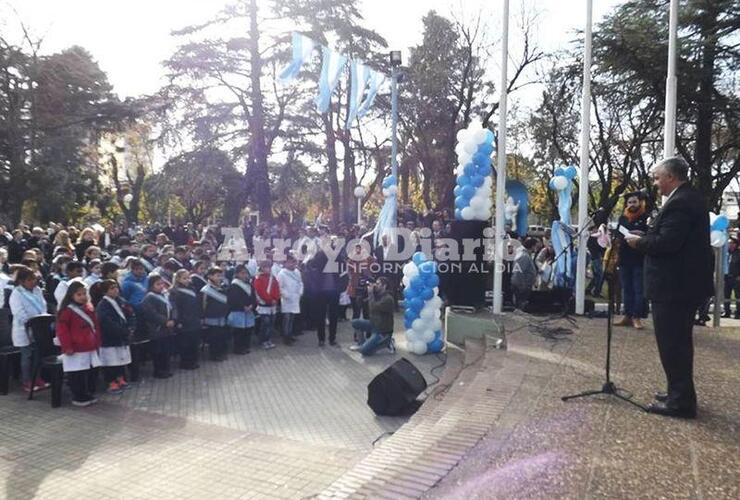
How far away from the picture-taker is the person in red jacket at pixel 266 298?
10281mm

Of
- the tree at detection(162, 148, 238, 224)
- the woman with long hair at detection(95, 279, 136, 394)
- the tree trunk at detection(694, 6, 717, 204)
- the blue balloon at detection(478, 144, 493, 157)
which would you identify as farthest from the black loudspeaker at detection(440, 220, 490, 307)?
the tree at detection(162, 148, 238, 224)

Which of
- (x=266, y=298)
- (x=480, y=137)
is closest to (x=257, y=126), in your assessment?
(x=266, y=298)

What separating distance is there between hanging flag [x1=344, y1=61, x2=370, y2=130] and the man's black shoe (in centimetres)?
1070

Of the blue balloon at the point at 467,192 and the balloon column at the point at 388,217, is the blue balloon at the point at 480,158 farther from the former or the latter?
the balloon column at the point at 388,217

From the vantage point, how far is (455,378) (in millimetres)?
5863

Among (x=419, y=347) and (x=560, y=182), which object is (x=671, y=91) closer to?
(x=560, y=182)

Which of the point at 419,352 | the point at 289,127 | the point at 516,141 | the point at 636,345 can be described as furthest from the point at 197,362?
the point at 516,141

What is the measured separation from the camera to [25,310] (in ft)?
23.2

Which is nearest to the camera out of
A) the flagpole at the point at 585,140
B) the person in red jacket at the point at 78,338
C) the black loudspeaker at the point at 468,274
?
the person in red jacket at the point at 78,338

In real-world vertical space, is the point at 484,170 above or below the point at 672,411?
above

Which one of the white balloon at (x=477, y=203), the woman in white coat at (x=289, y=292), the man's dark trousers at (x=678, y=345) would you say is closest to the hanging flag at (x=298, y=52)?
the woman in white coat at (x=289, y=292)

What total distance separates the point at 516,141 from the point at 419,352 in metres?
22.0

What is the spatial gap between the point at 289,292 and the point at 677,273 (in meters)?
7.79

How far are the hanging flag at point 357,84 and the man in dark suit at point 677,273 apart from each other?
9951 mm
